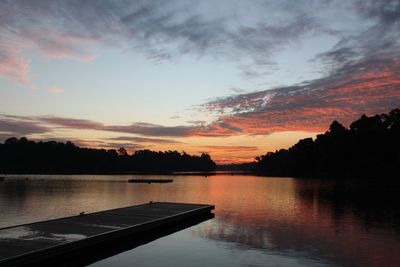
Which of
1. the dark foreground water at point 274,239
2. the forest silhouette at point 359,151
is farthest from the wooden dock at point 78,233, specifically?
the forest silhouette at point 359,151

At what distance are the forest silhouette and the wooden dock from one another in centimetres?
10649

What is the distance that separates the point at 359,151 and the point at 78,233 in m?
130

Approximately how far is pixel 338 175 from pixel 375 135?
61.2 feet

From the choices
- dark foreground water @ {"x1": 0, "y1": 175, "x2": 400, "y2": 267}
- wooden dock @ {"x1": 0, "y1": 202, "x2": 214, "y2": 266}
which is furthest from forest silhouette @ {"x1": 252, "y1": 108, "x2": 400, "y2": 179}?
wooden dock @ {"x1": 0, "y1": 202, "x2": 214, "y2": 266}

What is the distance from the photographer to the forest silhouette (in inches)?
5069

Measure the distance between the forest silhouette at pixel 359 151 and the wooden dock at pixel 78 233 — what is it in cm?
10649

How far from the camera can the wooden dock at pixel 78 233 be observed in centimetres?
1628

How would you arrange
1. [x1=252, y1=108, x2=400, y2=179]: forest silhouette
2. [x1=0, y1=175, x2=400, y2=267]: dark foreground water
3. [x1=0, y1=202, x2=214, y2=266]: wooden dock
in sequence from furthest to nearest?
[x1=252, y1=108, x2=400, y2=179]: forest silhouette
[x1=0, y1=175, x2=400, y2=267]: dark foreground water
[x1=0, y1=202, x2=214, y2=266]: wooden dock

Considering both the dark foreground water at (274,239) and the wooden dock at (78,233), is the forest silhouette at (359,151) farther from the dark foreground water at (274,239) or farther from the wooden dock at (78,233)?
the wooden dock at (78,233)

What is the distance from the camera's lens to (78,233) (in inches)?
817

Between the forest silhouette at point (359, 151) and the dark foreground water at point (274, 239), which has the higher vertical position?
the forest silhouette at point (359, 151)

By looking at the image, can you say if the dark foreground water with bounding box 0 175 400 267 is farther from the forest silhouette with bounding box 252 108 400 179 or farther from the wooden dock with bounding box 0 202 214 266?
the forest silhouette with bounding box 252 108 400 179

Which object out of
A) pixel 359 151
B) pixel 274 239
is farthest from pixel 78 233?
pixel 359 151

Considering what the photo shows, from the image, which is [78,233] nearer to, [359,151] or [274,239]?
[274,239]
